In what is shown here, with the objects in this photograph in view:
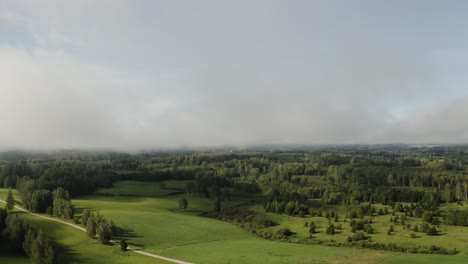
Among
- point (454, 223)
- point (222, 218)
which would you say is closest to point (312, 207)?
point (222, 218)

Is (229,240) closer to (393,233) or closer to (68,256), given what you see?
(68,256)

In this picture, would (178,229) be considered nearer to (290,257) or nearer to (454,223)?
(290,257)

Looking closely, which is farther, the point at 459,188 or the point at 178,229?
the point at 459,188

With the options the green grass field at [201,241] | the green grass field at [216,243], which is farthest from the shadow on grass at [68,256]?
the green grass field at [201,241]

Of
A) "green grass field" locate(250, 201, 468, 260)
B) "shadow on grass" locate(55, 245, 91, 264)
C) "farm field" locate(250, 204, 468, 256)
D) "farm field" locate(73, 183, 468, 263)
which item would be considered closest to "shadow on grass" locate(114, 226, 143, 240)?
"farm field" locate(73, 183, 468, 263)

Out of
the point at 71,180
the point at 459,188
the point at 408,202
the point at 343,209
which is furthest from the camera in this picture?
the point at 459,188

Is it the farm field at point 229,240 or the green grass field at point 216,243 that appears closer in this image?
the green grass field at point 216,243

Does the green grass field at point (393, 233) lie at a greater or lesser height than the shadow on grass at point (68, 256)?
lesser

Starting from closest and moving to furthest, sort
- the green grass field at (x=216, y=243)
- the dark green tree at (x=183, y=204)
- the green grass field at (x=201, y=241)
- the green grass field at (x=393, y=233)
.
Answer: the green grass field at (x=216, y=243)
the green grass field at (x=201, y=241)
the green grass field at (x=393, y=233)
the dark green tree at (x=183, y=204)

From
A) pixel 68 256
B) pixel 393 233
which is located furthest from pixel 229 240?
pixel 393 233

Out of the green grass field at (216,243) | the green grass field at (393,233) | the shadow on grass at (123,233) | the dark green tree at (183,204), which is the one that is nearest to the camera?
the green grass field at (216,243)

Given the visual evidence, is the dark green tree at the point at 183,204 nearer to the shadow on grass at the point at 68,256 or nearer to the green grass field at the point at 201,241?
the green grass field at the point at 201,241
